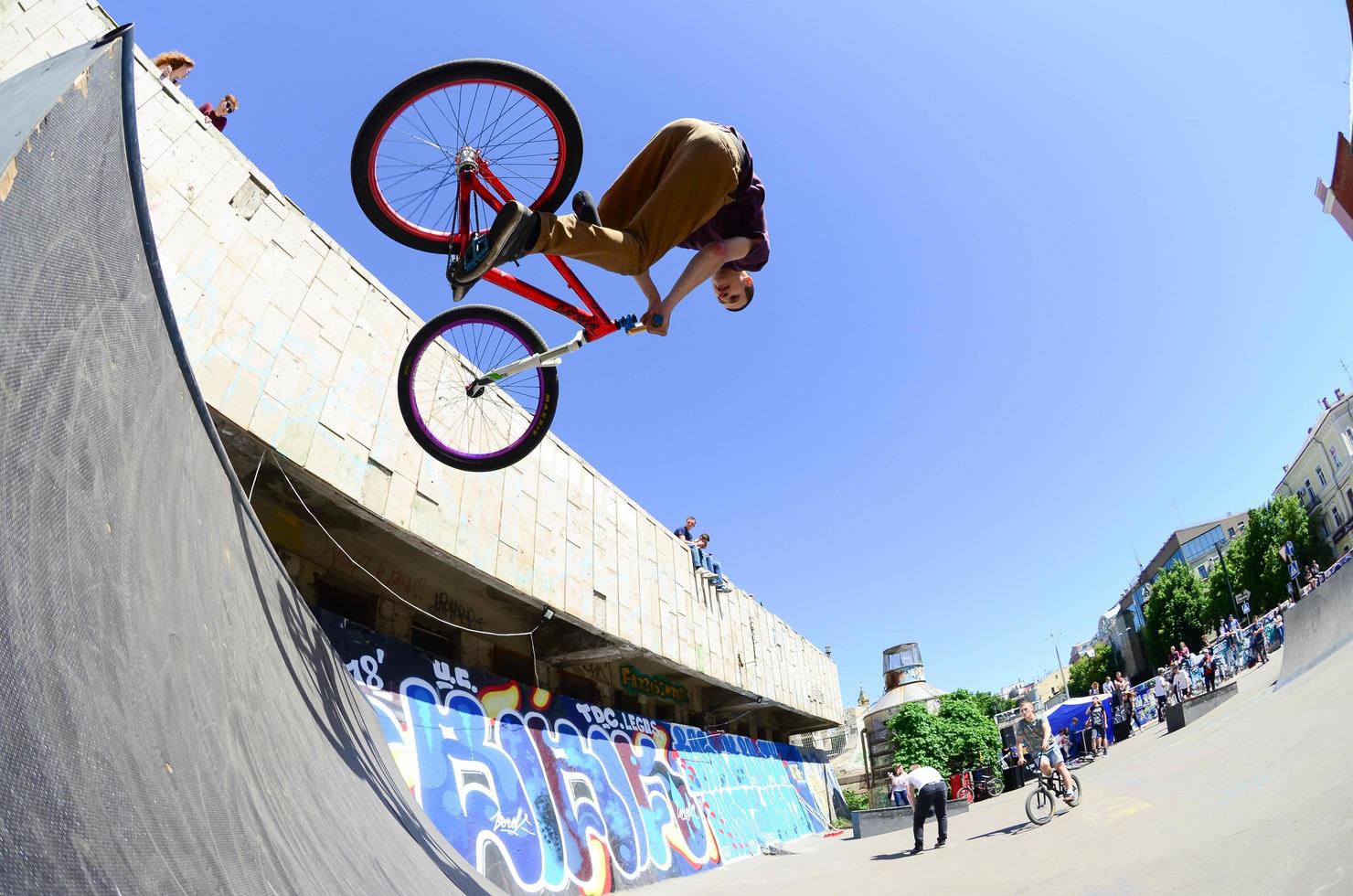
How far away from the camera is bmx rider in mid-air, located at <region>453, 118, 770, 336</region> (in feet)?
12.3

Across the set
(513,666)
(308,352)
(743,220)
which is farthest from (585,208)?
(513,666)

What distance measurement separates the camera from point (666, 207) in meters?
3.89

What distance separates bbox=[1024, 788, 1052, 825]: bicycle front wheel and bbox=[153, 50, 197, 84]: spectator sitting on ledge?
1320 cm

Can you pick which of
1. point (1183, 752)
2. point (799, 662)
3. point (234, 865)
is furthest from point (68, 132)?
point (799, 662)

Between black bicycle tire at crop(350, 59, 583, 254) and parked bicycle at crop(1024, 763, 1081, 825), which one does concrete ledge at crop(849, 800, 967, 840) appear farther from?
black bicycle tire at crop(350, 59, 583, 254)

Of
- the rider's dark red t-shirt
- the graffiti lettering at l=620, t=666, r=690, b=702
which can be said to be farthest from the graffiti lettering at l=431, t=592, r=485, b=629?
the rider's dark red t-shirt

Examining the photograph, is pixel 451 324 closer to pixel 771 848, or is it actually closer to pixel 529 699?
pixel 529 699

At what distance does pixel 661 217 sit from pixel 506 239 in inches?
34.4

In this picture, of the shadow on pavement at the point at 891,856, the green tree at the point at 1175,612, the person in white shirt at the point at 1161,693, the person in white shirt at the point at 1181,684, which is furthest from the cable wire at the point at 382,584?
the green tree at the point at 1175,612

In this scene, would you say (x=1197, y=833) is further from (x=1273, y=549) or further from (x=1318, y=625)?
(x=1273, y=549)

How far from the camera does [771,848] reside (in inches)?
621

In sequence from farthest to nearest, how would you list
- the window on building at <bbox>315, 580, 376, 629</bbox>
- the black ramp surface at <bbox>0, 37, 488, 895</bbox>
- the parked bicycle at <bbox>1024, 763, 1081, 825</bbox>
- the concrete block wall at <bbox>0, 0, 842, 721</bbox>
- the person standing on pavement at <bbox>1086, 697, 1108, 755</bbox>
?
1. the person standing on pavement at <bbox>1086, 697, 1108, 755</bbox>
2. the parked bicycle at <bbox>1024, 763, 1081, 825</bbox>
3. the window on building at <bbox>315, 580, 376, 629</bbox>
4. the concrete block wall at <bbox>0, 0, 842, 721</bbox>
5. the black ramp surface at <bbox>0, 37, 488, 895</bbox>

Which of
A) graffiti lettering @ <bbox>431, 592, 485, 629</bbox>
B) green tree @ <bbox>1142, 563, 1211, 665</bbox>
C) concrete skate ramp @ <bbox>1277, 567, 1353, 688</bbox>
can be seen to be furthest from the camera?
green tree @ <bbox>1142, 563, 1211, 665</bbox>

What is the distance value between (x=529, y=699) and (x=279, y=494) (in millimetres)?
4869
